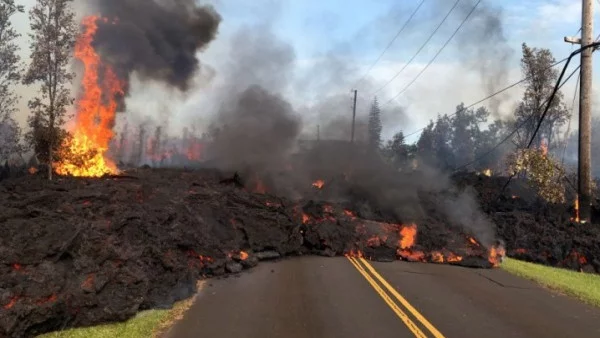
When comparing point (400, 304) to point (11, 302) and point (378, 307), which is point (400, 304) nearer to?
point (378, 307)

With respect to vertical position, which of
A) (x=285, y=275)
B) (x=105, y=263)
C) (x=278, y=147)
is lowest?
(x=285, y=275)

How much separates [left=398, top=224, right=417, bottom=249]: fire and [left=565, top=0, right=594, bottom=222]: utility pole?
19.6 feet

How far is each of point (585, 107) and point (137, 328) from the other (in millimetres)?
16162

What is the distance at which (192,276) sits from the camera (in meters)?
10.2

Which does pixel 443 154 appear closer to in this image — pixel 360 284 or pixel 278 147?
pixel 278 147

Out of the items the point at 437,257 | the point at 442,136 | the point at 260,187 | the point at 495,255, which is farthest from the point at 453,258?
the point at 442,136

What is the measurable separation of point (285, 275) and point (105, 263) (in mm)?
5075

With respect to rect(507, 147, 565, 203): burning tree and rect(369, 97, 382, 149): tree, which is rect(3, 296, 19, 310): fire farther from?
rect(369, 97, 382, 149): tree

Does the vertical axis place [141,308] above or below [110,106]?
below

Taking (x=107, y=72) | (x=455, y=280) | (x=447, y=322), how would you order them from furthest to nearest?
(x=107, y=72)
(x=455, y=280)
(x=447, y=322)

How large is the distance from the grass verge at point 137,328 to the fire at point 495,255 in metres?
10.7

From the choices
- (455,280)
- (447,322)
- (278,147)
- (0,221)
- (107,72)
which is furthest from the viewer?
(278,147)

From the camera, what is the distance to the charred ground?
23.5 feet

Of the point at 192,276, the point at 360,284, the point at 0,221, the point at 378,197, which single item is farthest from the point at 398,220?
the point at 0,221
